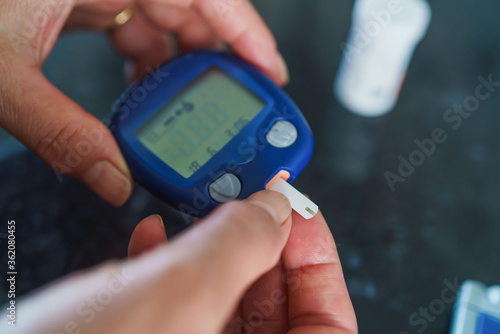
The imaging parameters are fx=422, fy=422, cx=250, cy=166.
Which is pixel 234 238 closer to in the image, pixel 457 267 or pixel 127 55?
pixel 457 267

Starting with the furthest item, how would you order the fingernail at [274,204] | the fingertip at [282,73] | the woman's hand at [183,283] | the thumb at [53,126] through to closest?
the fingertip at [282,73], the thumb at [53,126], the fingernail at [274,204], the woman's hand at [183,283]

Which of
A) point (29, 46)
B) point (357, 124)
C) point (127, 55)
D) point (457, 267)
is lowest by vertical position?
point (457, 267)

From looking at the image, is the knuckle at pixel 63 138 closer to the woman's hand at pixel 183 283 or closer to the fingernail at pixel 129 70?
the woman's hand at pixel 183 283

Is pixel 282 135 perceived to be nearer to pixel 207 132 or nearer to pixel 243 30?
pixel 207 132

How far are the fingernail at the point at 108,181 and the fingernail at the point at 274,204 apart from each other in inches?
9.6

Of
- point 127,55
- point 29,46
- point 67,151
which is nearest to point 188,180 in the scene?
point 67,151

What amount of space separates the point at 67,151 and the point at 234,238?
1.07 feet

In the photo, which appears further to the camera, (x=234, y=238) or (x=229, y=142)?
(x=229, y=142)

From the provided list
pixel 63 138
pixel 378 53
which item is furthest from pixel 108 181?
pixel 378 53

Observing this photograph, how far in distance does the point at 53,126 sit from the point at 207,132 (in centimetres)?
23

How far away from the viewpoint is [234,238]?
41 cm

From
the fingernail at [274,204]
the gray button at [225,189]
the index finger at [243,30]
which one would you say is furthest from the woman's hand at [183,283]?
the index finger at [243,30]

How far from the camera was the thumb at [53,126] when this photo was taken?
594 mm

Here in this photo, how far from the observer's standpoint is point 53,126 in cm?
60
